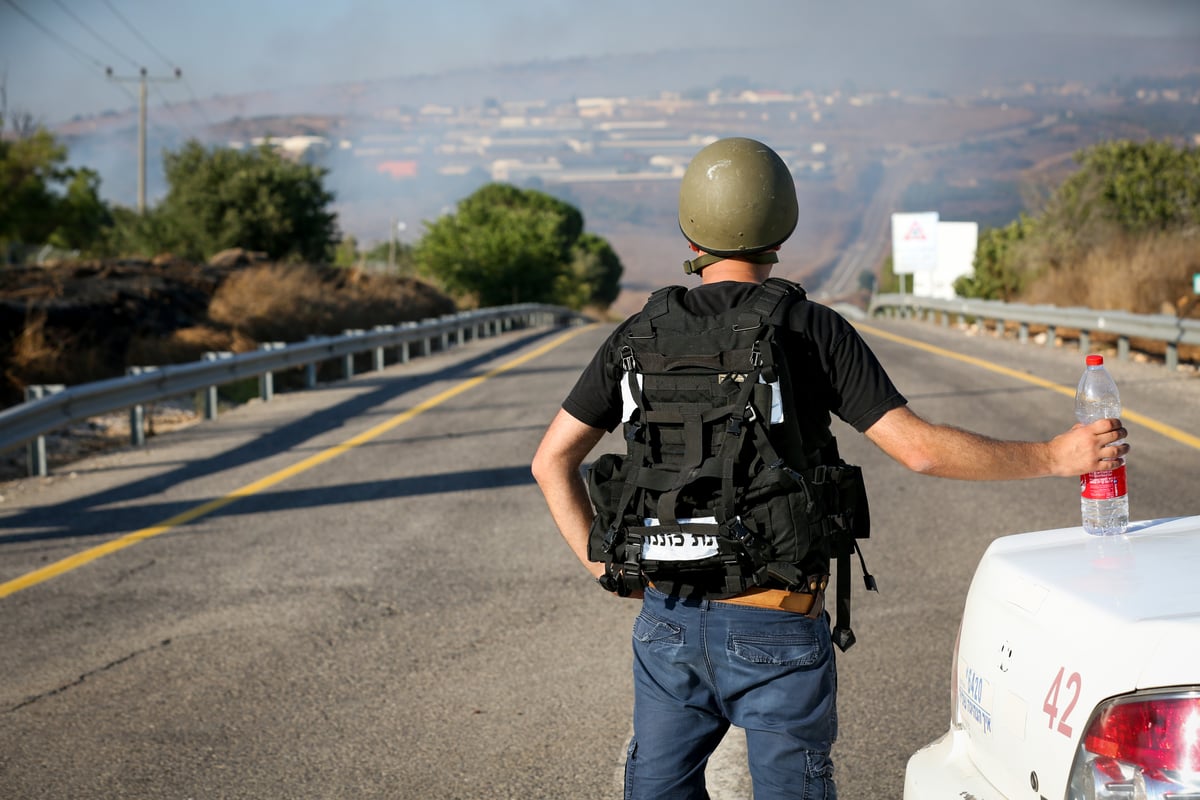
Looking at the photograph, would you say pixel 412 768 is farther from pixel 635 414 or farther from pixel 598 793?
pixel 635 414

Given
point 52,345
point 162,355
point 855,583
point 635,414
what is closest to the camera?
point 635,414

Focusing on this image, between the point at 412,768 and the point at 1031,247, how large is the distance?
29534mm

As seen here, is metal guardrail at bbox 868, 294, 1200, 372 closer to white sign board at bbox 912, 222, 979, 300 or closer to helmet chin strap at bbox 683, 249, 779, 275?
helmet chin strap at bbox 683, 249, 779, 275

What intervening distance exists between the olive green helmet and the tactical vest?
0.46ft

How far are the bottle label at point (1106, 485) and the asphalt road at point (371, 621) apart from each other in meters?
1.52

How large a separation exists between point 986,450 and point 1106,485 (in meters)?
0.39

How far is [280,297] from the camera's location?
27.8 meters

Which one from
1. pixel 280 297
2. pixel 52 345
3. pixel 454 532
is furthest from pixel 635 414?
pixel 280 297

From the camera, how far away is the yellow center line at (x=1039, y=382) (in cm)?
1121

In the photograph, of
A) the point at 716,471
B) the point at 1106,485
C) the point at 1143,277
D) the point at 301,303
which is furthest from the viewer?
the point at 301,303

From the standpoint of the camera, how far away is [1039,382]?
1558 centimetres

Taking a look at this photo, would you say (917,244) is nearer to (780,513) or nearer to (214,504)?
(214,504)

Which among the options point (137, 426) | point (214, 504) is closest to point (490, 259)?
point (137, 426)

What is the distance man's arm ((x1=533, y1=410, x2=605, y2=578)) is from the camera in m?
3.04
